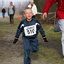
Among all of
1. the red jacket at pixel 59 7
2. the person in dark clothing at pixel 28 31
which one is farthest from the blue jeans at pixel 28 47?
the red jacket at pixel 59 7

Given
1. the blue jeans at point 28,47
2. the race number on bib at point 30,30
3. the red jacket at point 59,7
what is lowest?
the blue jeans at point 28,47

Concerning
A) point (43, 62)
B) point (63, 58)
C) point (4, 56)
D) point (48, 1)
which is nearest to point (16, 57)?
point (4, 56)

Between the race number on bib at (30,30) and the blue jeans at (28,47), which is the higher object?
the race number on bib at (30,30)

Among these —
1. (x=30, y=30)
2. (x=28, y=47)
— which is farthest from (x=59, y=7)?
(x=28, y=47)

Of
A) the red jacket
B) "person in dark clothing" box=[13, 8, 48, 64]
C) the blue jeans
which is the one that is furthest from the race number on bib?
the red jacket

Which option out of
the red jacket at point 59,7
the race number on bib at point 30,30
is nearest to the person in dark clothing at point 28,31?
the race number on bib at point 30,30

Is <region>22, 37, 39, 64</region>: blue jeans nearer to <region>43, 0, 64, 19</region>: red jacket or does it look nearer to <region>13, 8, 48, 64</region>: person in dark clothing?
<region>13, 8, 48, 64</region>: person in dark clothing

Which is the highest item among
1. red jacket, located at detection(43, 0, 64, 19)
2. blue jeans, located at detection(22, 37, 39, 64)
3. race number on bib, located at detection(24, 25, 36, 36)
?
red jacket, located at detection(43, 0, 64, 19)

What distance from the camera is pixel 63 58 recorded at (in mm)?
6160

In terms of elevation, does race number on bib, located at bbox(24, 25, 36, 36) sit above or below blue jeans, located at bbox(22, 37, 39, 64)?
above

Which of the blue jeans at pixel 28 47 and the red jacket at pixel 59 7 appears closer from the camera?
the blue jeans at pixel 28 47

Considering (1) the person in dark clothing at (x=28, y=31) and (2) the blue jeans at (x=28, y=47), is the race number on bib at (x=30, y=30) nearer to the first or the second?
(1) the person in dark clothing at (x=28, y=31)

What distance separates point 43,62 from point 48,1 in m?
1.52

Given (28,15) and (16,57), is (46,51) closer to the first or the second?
(16,57)
